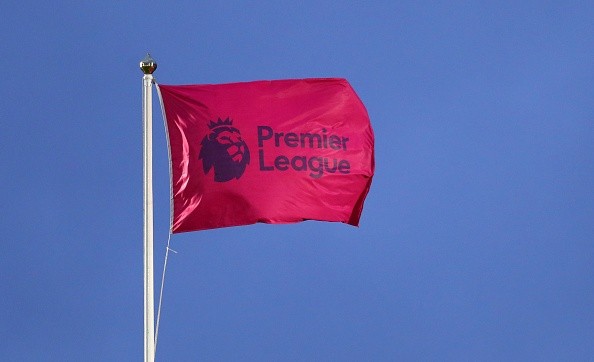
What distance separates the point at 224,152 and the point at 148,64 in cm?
125

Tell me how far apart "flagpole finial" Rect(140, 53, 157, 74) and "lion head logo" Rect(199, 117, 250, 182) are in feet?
3.03

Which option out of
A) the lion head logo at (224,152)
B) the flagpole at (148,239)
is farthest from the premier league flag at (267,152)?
the flagpole at (148,239)

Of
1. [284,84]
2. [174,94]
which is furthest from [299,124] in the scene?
[174,94]

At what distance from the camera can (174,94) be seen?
44.1 ft

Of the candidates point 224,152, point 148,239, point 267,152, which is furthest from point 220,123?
point 148,239

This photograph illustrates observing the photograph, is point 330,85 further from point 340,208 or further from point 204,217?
point 204,217

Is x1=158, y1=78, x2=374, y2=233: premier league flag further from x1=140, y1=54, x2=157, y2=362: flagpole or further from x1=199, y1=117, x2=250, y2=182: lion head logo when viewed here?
x1=140, y1=54, x2=157, y2=362: flagpole

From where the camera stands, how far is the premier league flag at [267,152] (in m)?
13.3

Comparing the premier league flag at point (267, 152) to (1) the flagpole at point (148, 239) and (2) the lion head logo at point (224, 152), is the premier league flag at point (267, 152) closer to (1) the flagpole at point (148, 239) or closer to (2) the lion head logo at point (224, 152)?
(2) the lion head logo at point (224, 152)

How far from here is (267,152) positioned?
13812 millimetres

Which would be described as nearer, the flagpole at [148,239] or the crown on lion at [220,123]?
Answer: the flagpole at [148,239]

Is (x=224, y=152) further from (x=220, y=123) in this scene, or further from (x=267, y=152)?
(x=267, y=152)

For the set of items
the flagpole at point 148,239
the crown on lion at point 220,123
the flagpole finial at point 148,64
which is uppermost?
the flagpole finial at point 148,64

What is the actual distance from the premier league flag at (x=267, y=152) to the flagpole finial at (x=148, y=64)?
1.27 feet
